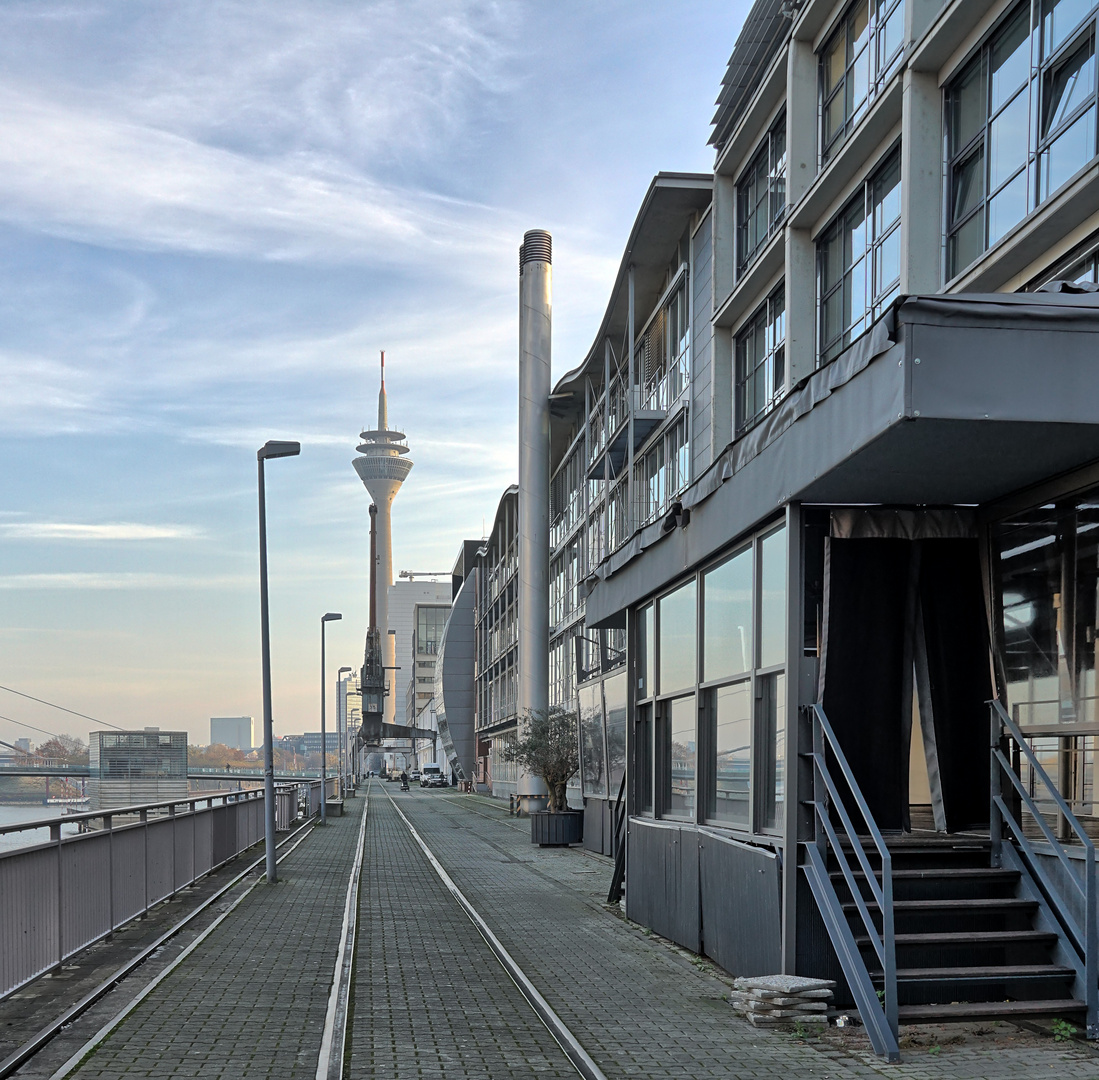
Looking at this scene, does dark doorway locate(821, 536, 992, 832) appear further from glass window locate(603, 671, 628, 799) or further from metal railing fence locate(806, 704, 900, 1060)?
glass window locate(603, 671, 628, 799)

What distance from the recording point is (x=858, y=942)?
375 inches

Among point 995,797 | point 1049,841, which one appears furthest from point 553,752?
point 1049,841

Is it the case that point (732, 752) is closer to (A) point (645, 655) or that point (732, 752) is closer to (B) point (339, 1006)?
(A) point (645, 655)

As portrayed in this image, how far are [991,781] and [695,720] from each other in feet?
11.5

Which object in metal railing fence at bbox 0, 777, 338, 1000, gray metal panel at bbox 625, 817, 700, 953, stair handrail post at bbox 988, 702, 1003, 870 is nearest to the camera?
metal railing fence at bbox 0, 777, 338, 1000

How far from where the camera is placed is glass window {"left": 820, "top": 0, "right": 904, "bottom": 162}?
20.0 metres

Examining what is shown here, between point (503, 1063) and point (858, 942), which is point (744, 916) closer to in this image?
point (858, 942)

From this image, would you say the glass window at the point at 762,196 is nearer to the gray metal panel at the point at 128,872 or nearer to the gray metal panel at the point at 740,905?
the gray metal panel at the point at 740,905

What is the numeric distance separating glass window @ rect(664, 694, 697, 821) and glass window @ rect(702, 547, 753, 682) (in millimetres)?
920

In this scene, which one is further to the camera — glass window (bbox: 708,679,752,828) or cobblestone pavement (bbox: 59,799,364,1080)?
glass window (bbox: 708,679,752,828)

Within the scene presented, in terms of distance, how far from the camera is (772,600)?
10711mm

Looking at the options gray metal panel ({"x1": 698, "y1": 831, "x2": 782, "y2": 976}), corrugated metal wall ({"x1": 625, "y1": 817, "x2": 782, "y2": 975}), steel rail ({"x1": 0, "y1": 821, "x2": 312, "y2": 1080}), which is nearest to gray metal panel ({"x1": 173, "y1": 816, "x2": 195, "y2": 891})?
steel rail ({"x1": 0, "y1": 821, "x2": 312, "y2": 1080})

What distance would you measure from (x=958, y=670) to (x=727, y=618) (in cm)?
220

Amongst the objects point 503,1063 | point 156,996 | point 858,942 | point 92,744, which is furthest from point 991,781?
point 92,744
